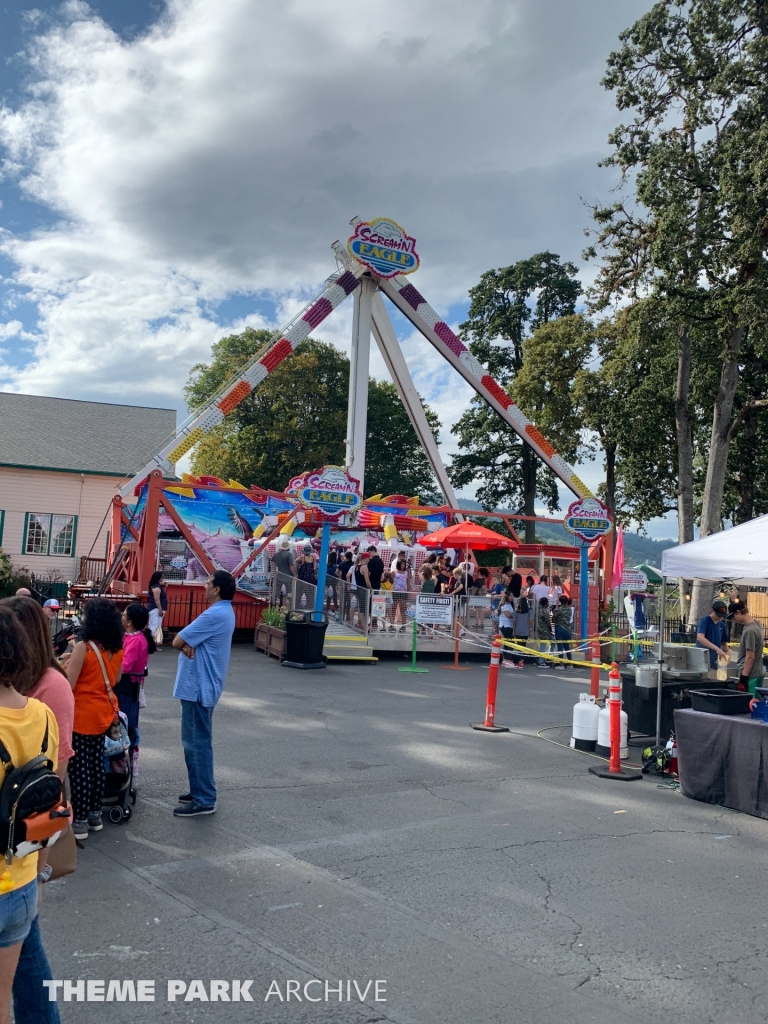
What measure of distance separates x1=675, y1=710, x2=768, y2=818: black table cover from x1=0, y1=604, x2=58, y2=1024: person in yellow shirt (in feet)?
22.3

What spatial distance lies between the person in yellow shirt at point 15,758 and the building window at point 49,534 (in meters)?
31.5

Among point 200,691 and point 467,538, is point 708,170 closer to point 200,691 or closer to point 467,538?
point 467,538

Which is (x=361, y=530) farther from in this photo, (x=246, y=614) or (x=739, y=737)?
(x=739, y=737)

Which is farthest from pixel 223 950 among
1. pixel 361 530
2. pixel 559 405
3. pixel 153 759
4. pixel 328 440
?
pixel 328 440

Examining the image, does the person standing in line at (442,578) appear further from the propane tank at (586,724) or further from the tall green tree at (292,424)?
the tall green tree at (292,424)

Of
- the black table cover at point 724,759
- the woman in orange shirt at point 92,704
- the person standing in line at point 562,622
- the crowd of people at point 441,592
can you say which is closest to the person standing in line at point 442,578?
the crowd of people at point 441,592

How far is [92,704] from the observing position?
234 inches

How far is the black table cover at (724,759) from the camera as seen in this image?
25.3 feet

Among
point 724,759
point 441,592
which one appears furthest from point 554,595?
point 724,759

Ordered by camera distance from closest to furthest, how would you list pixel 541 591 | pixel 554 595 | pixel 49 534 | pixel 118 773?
pixel 118 773 < pixel 541 591 < pixel 554 595 < pixel 49 534

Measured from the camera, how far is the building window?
32125 millimetres

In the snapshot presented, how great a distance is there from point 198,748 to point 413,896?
219 centimetres

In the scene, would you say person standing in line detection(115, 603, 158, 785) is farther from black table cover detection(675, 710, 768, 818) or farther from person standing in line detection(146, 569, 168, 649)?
person standing in line detection(146, 569, 168, 649)

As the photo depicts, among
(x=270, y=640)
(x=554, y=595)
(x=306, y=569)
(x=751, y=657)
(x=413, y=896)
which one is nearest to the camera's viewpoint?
(x=413, y=896)
